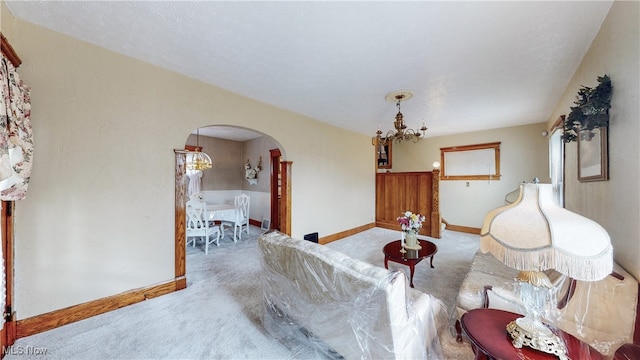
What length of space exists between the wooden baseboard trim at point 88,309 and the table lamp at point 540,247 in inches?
119

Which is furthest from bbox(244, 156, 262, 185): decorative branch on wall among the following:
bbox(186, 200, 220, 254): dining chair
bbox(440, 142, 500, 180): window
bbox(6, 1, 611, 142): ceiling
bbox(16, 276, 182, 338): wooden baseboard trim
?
bbox(440, 142, 500, 180): window

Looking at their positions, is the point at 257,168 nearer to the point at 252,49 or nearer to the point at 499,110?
the point at 252,49

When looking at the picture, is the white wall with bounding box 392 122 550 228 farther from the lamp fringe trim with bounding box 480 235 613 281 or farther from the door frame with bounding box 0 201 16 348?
the door frame with bounding box 0 201 16 348

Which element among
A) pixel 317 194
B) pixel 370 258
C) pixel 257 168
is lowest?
pixel 370 258

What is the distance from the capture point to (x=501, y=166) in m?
4.91

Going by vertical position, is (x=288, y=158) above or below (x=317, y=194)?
above

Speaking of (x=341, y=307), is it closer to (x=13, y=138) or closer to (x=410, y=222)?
(x=410, y=222)

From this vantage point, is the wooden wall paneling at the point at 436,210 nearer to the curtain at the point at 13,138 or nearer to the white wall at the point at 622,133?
the white wall at the point at 622,133

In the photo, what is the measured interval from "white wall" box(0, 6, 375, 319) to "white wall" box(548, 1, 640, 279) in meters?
3.56

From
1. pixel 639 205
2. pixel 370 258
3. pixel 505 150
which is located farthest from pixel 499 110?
pixel 370 258

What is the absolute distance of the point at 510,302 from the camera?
1.52 m

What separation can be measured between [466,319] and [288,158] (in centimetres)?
314

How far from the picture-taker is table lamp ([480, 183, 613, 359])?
0.88 meters

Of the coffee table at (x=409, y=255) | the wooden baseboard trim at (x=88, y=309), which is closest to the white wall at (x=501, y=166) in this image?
the coffee table at (x=409, y=255)
